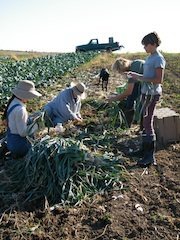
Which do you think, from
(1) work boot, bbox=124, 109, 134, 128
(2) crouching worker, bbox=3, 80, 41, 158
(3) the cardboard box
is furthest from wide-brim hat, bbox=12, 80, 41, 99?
(1) work boot, bbox=124, 109, 134, 128

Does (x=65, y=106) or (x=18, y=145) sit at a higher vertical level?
(x=65, y=106)

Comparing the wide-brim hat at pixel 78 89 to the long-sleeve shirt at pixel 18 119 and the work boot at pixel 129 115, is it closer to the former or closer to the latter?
the work boot at pixel 129 115

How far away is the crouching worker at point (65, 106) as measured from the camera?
6738mm

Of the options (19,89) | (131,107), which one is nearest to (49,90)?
(131,107)

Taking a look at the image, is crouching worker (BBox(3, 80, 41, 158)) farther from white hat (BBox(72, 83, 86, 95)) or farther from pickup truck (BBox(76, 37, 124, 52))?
pickup truck (BBox(76, 37, 124, 52))

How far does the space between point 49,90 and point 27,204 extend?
7.47 meters

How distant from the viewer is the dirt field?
369 cm

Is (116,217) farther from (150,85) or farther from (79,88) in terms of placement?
(79,88)

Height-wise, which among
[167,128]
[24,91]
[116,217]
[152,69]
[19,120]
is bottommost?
[116,217]

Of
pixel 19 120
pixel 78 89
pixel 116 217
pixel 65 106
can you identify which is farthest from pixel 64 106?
pixel 116 217

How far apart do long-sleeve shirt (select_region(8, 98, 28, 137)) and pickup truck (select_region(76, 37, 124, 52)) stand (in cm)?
3067

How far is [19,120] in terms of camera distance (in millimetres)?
5023

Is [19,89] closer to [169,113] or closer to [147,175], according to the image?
[147,175]

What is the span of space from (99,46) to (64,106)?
29.7 metres
